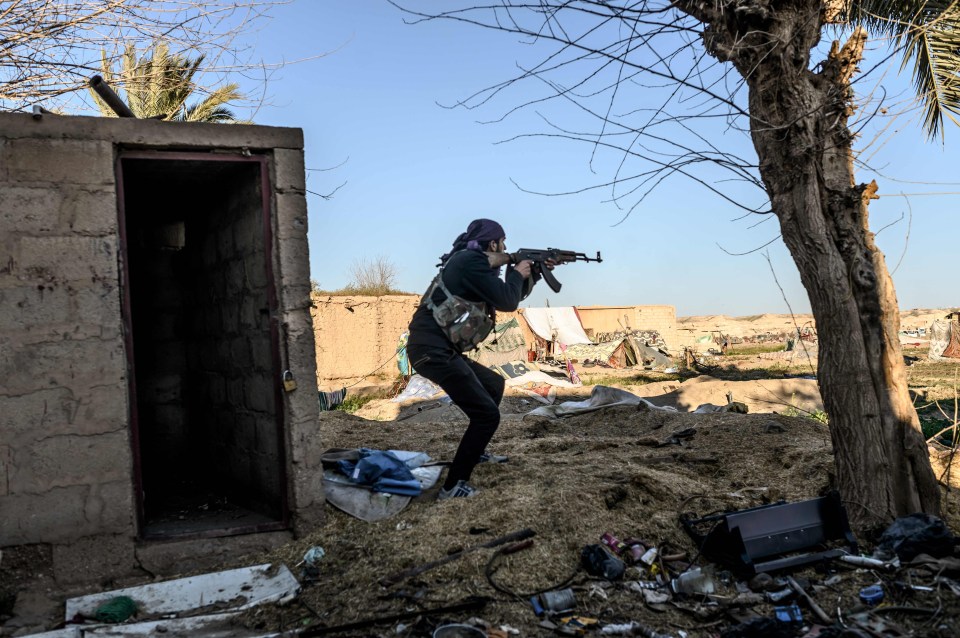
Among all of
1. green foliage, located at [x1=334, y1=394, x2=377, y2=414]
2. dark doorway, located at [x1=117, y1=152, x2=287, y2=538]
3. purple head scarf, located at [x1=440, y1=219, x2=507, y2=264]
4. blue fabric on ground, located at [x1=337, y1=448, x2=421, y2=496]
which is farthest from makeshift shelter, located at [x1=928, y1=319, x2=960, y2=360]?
dark doorway, located at [x1=117, y1=152, x2=287, y2=538]

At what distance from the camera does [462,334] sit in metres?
4.68

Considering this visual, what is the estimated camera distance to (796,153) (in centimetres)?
404

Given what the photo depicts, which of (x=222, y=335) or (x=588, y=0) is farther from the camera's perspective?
(x=222, y=335)

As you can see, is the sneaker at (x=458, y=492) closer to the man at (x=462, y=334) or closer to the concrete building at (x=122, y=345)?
the man at (x=462, y=334)

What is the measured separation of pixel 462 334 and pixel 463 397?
39 cm

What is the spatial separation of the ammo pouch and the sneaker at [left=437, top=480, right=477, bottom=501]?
85 cm

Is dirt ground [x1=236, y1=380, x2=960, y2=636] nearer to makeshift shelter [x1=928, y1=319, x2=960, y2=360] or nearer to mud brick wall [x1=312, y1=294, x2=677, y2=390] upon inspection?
mud brick wall [x1=312, y1=294, x2=677, y2=390]

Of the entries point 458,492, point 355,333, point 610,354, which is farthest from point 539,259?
point 610,354

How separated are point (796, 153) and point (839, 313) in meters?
0.89

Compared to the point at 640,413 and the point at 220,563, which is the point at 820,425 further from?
the point at 220,563

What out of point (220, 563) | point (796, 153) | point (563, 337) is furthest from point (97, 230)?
point (563, 337)

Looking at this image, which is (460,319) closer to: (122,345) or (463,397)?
(463,397)

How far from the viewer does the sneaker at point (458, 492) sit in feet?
15.1

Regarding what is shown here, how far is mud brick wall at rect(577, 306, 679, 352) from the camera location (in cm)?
2970
